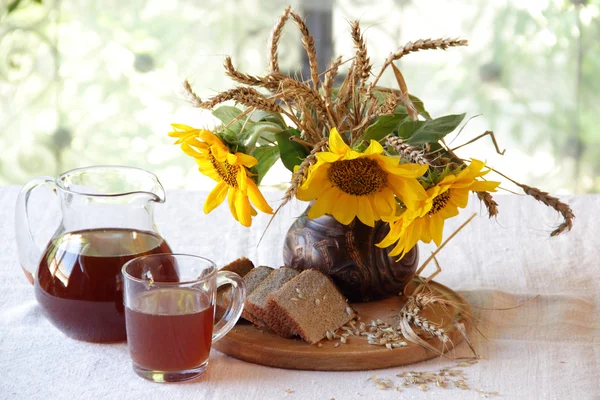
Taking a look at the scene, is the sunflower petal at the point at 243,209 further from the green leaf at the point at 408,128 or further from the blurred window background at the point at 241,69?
the blurred window background at the point at 241,69

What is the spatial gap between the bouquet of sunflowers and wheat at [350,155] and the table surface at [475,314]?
143 mm

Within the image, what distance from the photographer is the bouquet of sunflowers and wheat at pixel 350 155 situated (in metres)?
0.87

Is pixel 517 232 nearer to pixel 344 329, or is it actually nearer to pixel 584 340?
pixel 584 340

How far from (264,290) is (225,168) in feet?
0.51

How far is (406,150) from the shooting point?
87 centimetres

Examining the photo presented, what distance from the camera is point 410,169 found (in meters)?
0.87

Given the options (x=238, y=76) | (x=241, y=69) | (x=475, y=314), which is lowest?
(x=475, y=314)

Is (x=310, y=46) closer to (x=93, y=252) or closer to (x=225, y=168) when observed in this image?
(x=225, y=168)

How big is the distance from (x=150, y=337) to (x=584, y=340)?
52 centimetres

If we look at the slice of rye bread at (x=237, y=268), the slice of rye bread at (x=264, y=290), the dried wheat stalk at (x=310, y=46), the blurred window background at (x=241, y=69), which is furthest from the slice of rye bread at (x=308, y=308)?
the blurred window background at (x=241, y=69)

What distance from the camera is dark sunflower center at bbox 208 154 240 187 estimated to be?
3.01 feet

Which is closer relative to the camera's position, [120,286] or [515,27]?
[120,286]

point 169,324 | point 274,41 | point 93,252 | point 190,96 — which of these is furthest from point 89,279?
point 274,41

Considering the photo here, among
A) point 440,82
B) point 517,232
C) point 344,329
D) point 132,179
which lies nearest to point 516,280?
point 517,232
